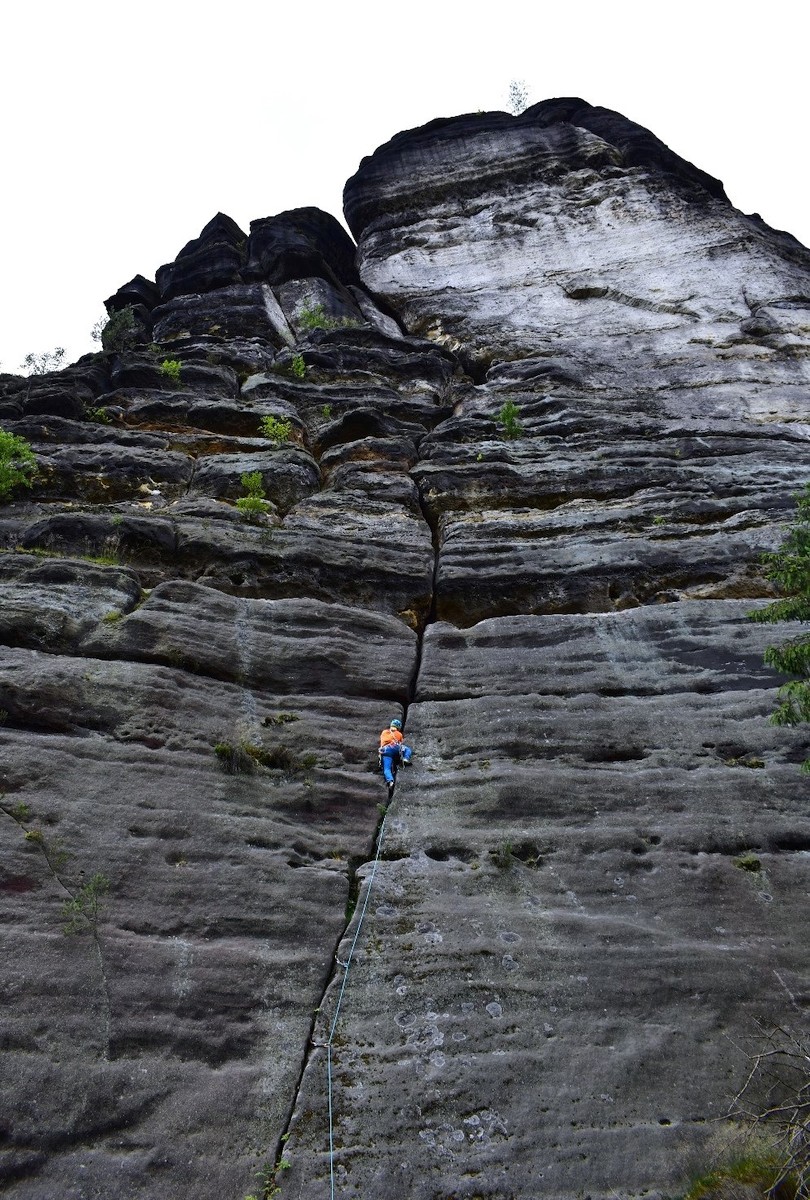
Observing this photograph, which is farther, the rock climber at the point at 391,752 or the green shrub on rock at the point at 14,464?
the green shrub on rock at the point at 14,464

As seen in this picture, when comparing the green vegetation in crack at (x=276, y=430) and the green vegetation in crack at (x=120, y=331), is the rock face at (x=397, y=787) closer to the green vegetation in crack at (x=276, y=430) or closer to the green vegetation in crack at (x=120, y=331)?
the green vegetation in crack at (x=276, y=430)

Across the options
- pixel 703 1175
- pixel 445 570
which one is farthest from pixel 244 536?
pixel 703 1175

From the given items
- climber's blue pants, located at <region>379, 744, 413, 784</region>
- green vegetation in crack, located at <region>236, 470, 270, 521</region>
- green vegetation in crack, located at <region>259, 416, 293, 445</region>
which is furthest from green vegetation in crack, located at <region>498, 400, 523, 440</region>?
climber's blue pants, located at <region>379, 744, 413, 784</region>

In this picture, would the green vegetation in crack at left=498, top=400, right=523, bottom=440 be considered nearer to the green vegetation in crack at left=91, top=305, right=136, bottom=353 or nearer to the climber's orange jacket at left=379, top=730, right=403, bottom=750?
the climber's orange jacket at left=379, top=730, right=403, bottom=750

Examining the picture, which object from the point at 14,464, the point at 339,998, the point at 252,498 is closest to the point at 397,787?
the point at 339,998

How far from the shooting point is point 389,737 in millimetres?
10828

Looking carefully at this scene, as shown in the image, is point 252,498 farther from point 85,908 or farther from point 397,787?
point 85,908

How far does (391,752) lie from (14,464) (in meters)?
10.4

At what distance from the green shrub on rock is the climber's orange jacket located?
9.57m

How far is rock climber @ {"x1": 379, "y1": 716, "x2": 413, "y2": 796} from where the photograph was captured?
10586 millimetres

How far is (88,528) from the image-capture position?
14.2 meters

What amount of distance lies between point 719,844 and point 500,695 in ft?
11.7

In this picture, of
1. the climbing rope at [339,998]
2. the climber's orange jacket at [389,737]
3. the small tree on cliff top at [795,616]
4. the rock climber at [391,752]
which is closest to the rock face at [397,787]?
the climbing rope at [339,998]

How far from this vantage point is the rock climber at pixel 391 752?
1059 centimetres
